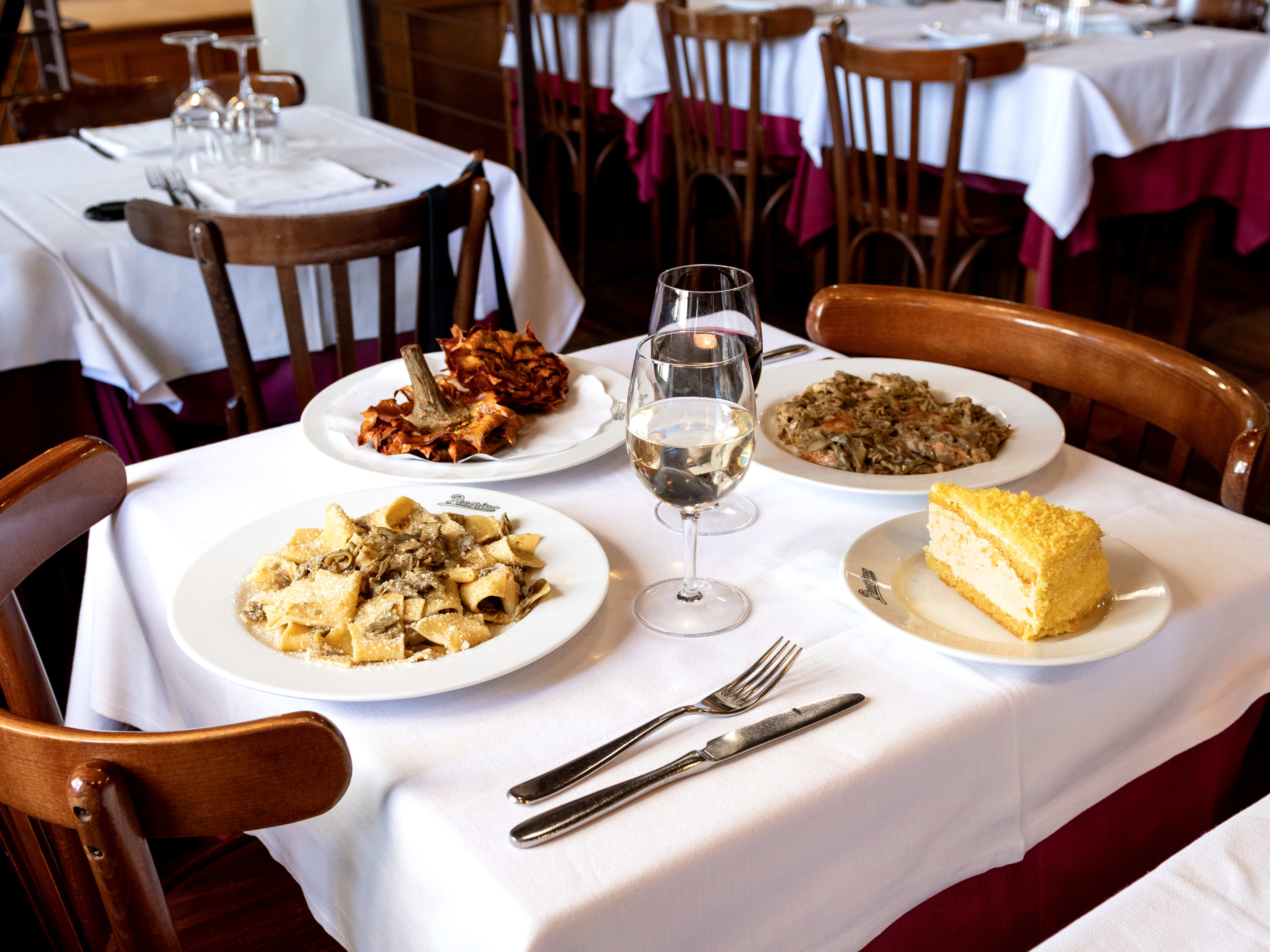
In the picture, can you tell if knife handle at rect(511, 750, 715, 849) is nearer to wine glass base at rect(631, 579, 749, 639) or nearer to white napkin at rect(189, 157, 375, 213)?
wine glass base at rect(631, 579, 749, 639)

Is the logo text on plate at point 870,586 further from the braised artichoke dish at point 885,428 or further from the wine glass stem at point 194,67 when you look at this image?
the wine glass stem at point 194,67

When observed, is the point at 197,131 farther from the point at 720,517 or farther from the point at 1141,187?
the point at 1141,187

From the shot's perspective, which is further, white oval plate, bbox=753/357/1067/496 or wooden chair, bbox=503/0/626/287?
wooden chair, bbox=503/0/626/287

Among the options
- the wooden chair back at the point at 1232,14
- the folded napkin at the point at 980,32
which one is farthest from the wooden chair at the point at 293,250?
the wooden chair back at the point at 1232,14

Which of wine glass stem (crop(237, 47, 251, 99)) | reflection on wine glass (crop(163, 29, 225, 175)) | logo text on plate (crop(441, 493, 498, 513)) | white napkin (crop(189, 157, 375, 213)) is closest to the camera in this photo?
logo text on plate (crop(441, 493, 498, 513))

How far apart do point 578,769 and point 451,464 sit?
0.44 metres

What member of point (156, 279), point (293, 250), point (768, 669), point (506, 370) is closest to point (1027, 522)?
point (768, 669)

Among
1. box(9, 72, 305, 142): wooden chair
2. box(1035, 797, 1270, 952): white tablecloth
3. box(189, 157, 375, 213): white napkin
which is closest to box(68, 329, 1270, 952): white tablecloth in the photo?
box(1035, 797, 1270, 952): white tablecloth

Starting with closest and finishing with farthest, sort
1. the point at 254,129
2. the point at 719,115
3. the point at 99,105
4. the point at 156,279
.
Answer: the point at 156,279
the point at 254,129
the point at 99,105
the point at 719,115

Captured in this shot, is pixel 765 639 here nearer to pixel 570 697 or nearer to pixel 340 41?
pixel 570 697

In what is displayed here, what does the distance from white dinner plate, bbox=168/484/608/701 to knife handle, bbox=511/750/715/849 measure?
0.12 meters

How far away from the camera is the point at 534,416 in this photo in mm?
1155

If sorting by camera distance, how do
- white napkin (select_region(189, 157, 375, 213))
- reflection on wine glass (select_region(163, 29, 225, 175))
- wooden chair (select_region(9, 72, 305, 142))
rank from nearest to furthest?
white napkin (select_region(189, 157, 375, 213)), reflection on wine glass (select_region(163, 29, 225, 175)), wooden chair (select_region(9, 72, 305, 142))

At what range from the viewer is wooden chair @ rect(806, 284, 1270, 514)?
1.11m
